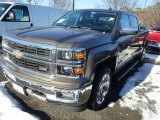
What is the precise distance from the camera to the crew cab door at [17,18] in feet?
26.9

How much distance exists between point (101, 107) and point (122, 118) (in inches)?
18.3

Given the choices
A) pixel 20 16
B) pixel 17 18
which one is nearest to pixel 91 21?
pixel 17 18

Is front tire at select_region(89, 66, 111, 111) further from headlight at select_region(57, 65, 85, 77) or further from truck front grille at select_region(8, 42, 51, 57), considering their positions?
truck front grille at select_region(8, 42, 51, 57)

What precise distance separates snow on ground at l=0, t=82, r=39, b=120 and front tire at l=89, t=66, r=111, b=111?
3.44 feet

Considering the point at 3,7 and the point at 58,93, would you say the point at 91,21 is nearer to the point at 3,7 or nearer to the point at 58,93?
the point at 58,93

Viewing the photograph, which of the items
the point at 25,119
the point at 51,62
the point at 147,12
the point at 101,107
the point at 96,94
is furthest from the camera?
the point at 147,12

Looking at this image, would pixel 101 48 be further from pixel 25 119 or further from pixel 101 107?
pixel 25 119

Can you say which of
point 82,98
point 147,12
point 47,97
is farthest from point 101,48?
point 147,12

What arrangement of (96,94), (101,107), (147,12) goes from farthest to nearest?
(147,12)
(101,107)
(96,94)

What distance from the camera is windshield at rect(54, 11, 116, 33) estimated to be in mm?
4453

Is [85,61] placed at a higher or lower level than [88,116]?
higher

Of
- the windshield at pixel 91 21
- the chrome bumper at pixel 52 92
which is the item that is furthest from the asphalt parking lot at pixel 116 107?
the windshield at pixel 91 21

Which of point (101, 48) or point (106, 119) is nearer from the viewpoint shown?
point (101, 48)

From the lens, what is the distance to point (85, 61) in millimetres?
3191
